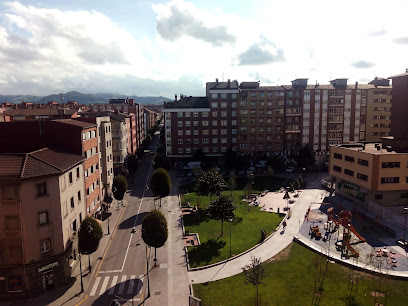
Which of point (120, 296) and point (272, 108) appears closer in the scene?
point (120, 296)

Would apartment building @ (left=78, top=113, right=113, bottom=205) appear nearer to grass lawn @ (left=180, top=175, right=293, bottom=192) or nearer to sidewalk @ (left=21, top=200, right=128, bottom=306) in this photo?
grass lawn @ (left=180, top=175, right=293, bottom=192)

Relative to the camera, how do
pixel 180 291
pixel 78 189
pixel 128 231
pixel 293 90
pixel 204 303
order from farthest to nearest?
1. pixel 293 90
2. pixel 128 231
3. pixel 78 189
4. pixel 180 291
5. pixel 204 303

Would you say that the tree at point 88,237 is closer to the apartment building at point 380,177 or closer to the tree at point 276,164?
the apartment building at point 380,177

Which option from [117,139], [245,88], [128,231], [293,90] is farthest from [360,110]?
[128,231]

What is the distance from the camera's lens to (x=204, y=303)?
28062mm

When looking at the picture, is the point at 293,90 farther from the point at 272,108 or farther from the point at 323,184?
the point at 323,184

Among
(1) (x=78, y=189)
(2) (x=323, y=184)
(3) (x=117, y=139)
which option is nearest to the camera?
(1) (x=78, y=189)


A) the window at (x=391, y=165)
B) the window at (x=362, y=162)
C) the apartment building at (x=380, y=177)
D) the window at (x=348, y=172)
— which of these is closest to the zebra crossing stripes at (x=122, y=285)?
the apartment building at (x=380, y=177)

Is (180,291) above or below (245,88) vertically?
below

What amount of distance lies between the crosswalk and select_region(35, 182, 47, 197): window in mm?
10811

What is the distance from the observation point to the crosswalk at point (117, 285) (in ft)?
99.9

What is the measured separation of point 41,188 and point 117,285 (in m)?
12.5

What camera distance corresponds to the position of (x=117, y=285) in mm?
31578

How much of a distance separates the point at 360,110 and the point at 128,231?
8170 cm
